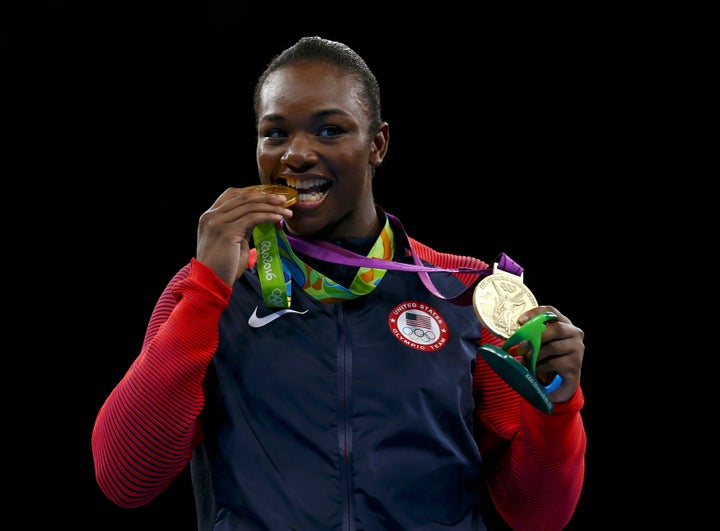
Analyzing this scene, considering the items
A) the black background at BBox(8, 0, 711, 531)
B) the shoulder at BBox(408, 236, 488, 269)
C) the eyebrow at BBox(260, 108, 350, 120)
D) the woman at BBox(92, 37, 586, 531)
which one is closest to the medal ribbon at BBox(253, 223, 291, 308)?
the woman at BBox(92, 37, 586, 531)

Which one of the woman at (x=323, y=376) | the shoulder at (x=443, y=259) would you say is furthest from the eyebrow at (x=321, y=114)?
the shoulder at (x=443, y=259)

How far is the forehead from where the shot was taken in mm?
1898

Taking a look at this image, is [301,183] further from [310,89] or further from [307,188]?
[310,89]

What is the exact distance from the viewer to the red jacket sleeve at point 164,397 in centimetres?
A: 165

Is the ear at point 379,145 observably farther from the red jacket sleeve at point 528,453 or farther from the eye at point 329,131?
the red jacket sleeve at point 528,453

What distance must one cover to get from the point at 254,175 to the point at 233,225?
1.60 metres

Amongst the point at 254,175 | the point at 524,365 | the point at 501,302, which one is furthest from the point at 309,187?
the point at 254,175

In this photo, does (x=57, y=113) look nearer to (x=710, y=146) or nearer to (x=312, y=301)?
(x=312, y=301)

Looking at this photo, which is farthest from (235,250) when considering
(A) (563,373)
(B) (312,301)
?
(A) (563,373)

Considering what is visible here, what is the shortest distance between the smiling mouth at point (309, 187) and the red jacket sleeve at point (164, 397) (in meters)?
0.29

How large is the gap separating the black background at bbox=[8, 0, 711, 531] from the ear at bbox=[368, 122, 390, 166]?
4.13ft

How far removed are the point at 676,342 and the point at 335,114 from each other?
191 centimetres

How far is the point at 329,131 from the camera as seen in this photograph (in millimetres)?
1913

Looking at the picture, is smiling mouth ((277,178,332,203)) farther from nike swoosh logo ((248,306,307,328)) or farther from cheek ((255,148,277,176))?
nike swoosh logo ((248,306,307,328))
